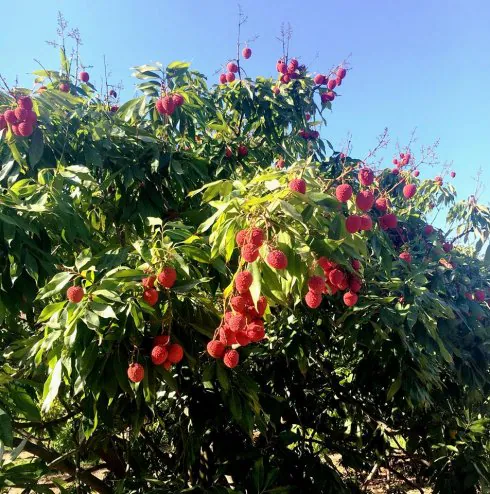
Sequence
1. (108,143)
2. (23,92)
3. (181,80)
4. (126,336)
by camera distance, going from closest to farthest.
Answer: (126,336) < (23,92) < (108,143) < (181,80)

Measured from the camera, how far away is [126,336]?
4.62 ft

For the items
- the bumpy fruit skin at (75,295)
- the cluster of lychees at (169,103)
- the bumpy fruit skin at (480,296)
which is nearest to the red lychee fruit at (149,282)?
the bumpy fruit skin at (75,295)

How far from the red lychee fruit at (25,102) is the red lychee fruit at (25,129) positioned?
0.20ft

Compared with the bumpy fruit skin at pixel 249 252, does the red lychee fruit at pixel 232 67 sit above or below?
above

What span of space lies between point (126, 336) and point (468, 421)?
226 centimetres

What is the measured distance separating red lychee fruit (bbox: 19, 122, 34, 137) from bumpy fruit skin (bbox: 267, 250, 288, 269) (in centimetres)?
116

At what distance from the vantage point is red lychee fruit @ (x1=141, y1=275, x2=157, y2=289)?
4.30 ft

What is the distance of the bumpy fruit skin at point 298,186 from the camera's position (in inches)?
44.1

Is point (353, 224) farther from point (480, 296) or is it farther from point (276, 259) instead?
point (480, 296)

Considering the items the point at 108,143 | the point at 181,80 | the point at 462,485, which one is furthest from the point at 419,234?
the point at 108,143

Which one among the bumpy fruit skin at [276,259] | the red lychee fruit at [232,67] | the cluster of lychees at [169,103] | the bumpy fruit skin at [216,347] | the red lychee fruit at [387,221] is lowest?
the bumpy fruit skin at [216,347]

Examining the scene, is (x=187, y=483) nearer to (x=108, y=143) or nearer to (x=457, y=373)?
(x=457, y=373)

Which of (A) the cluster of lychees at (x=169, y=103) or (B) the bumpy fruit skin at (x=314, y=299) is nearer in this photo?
(B) the bumpy fruit skin at (x=314, y=299)

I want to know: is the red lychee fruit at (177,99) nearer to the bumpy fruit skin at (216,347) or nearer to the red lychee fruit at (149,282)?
the red lychee fruit at (149,282)
